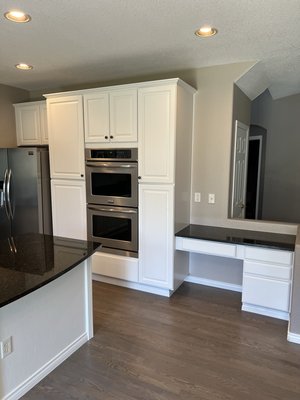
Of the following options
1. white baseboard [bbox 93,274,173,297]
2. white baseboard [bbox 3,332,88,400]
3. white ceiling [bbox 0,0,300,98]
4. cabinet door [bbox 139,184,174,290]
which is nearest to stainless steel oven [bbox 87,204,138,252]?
cabinet door [bbox 139,184,174,290]

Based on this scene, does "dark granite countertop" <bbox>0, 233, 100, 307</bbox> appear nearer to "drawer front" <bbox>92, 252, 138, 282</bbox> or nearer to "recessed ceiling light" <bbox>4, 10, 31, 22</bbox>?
"drawer front" <bbox>92, 252, 138, 282</bbox>

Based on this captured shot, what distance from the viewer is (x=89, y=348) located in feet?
8.08

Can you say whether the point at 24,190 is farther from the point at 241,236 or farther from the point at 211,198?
the point at 241,236

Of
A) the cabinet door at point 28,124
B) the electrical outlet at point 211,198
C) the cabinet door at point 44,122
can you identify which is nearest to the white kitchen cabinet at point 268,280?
the electrical outlet at point 211,198

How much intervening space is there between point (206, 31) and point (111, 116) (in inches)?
54.6

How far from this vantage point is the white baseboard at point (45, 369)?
191cm

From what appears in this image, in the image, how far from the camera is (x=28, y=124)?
4.21m

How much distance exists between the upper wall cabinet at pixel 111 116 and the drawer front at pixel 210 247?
1278 mm

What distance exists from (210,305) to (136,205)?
137 centimetres

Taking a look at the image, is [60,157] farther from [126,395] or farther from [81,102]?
[126,395]

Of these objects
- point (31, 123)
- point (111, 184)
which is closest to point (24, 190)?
point (31, 123)

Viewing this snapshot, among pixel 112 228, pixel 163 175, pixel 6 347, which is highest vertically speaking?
pixel 163 175

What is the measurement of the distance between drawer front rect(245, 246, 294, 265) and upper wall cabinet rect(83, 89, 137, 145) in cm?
168

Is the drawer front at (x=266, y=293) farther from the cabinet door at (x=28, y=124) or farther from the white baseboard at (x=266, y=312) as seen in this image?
the cabinet door at (x=28, y=124)
